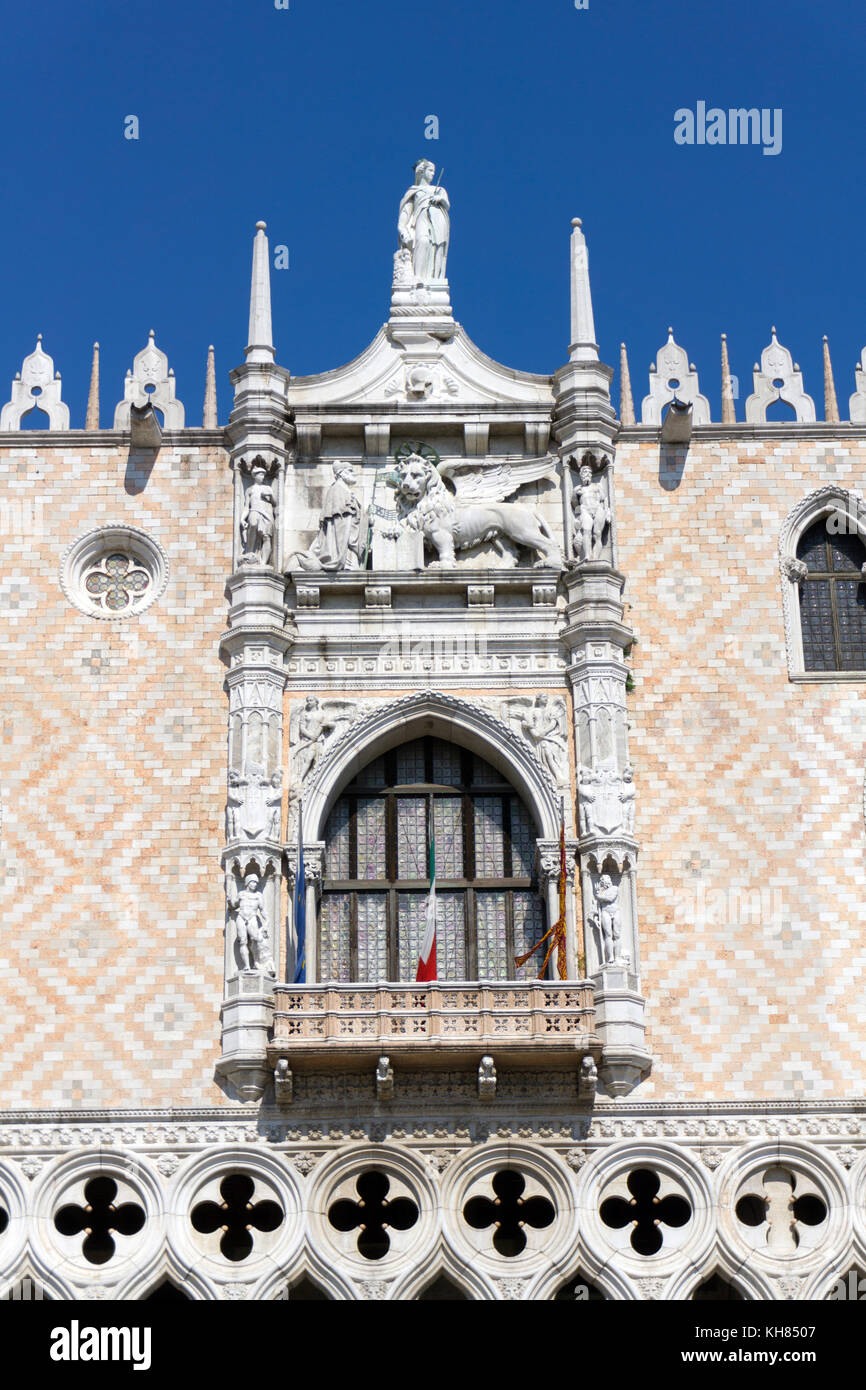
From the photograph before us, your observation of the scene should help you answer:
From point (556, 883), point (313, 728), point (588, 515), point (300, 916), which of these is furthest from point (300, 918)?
point (588, 515)

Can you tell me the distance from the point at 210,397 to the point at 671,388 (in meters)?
5.72

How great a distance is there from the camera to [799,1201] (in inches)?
917

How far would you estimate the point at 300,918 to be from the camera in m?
24.0

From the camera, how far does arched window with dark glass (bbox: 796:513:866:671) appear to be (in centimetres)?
2581

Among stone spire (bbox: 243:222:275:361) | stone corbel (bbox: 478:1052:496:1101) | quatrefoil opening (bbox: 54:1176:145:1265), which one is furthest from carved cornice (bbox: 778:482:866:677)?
A: quatrefoil opening (bbox: 54:1176:145:1265)

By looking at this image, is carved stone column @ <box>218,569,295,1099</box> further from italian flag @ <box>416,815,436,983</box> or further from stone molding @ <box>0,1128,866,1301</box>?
italian flag @ <box>416,815,436,983</box>

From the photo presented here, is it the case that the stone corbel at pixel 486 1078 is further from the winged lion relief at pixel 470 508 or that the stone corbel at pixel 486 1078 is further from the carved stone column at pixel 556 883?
the winged lion relief at pixel 470 508

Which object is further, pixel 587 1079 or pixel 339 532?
pixel 339 532

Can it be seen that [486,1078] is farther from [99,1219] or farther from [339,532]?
[339,532]

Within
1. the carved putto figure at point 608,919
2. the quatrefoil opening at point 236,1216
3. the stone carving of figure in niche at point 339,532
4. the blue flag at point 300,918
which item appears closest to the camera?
the quatrefoil opening at point 236,1216

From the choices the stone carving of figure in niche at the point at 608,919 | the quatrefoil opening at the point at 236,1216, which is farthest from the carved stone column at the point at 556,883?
the quatrefoil opening at the point at 236,1216

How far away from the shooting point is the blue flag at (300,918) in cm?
2359

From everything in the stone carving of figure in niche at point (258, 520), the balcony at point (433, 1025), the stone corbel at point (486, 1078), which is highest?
the stone carving of figure in niche at point (258, 520)

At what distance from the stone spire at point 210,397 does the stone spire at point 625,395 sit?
5.05 meters
